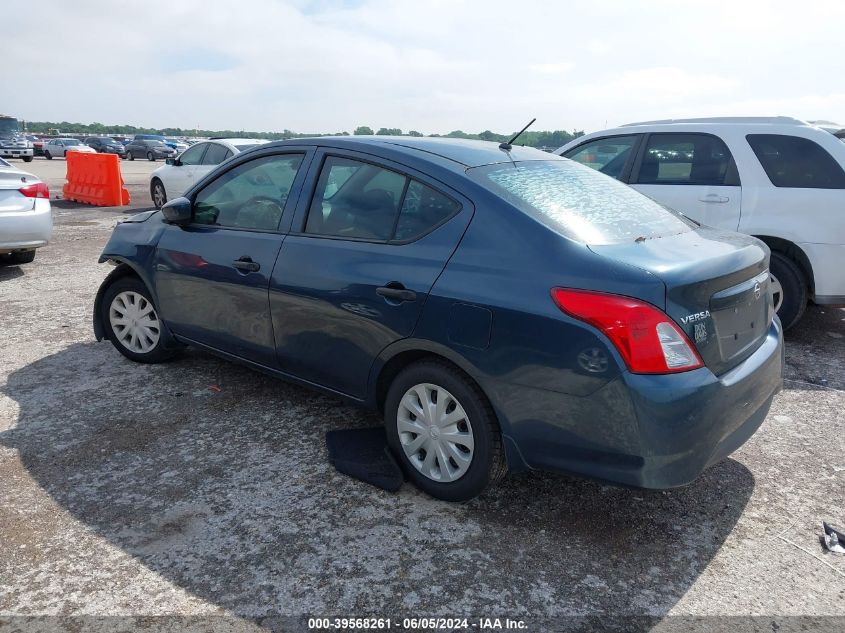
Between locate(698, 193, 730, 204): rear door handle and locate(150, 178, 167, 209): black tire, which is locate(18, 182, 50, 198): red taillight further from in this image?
locate(698, 193, 730, 204): rear door handle

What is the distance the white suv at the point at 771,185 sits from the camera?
17.8ft

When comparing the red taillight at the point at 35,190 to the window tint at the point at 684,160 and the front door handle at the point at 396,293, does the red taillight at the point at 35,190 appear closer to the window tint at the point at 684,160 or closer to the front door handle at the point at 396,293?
the front door handle at the point at 396,293

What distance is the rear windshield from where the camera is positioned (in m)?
2.97

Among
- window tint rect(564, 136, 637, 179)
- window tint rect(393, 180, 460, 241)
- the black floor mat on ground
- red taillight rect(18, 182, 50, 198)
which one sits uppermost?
window tint rect(564, 136, 637, 179)

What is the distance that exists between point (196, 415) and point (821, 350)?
4.93m

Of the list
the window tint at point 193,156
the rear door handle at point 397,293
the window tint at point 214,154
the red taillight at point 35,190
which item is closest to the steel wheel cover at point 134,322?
the rear door handle at point 397,293

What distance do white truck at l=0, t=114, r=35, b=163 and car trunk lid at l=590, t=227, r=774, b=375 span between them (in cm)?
3954

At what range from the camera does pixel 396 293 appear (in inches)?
123

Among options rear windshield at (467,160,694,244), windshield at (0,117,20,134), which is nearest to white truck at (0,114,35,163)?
windshield at (0,117,20,134)

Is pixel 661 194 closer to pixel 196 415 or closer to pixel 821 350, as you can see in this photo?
pixel 821 350

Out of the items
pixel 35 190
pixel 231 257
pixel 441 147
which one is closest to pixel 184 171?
pixel 35 190

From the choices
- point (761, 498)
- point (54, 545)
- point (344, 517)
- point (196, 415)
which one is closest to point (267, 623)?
point (344, 517)

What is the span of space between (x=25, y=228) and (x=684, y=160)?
7.07 meters

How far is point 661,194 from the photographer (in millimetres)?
6184
